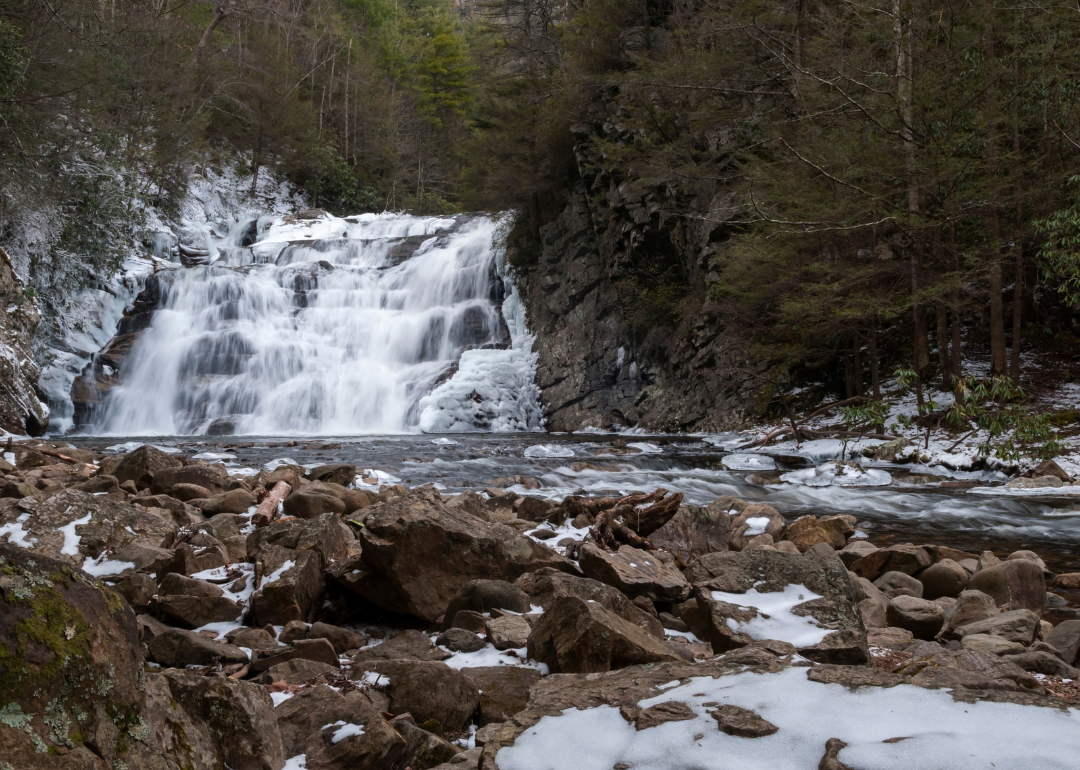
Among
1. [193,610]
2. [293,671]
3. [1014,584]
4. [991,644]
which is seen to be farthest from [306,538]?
[1014,584]

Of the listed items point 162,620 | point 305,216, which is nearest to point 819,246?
point 162,620

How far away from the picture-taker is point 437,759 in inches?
83.3

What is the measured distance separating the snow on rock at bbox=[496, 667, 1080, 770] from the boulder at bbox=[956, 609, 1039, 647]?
1.99m

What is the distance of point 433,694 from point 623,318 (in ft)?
62.5

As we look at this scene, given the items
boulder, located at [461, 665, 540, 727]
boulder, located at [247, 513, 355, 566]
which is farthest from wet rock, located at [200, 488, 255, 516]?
boulder, located at [461, 665, 540, 727]

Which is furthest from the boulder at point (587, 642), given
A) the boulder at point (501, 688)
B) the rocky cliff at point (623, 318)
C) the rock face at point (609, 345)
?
the rock face at point (609, 345)

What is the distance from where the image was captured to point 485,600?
11.1 ft

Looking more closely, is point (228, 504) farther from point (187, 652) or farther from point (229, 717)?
point (229, 717)

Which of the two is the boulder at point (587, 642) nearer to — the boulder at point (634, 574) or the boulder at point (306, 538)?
the boulder at point (634, 574)

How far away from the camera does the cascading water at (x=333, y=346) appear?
18828 mm

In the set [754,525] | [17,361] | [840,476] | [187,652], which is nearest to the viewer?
[187,652]

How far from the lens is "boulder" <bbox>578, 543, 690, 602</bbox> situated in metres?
3.72

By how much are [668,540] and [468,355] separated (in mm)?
16914

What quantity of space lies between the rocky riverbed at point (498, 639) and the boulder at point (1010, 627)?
0.01 m
